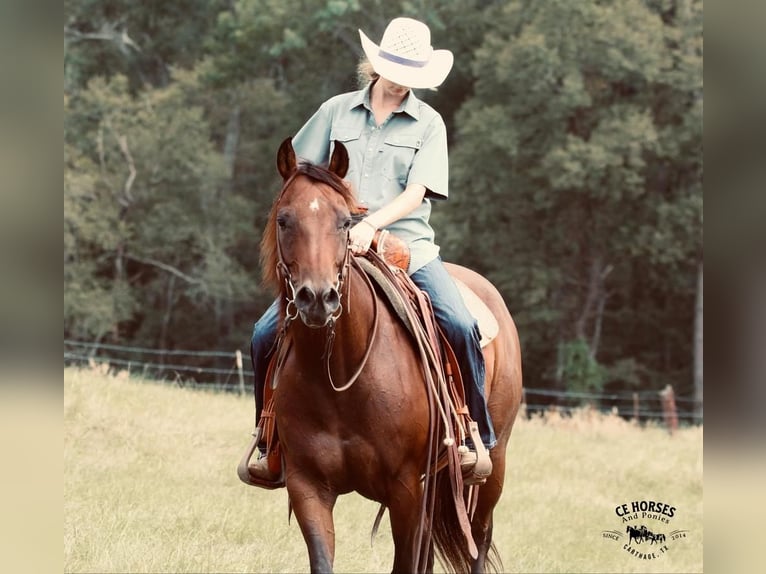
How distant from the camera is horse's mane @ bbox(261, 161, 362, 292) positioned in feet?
14.2

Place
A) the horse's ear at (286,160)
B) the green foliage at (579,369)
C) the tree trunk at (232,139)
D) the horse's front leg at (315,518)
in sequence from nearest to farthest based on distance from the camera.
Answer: the horse's ear at (286,160), the horse's front leg at (315,518), the green foliage at (579,369), the tree trunk at (232,139)

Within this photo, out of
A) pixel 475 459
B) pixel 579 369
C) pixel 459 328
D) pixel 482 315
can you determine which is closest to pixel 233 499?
pixel 482 315

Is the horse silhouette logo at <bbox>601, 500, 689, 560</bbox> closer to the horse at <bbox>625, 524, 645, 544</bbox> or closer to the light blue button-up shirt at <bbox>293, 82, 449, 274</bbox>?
the horse at <bbox>625, 524, 645, 544</bbox>

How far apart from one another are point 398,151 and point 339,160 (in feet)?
2.99

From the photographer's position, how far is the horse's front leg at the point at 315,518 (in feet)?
15.0

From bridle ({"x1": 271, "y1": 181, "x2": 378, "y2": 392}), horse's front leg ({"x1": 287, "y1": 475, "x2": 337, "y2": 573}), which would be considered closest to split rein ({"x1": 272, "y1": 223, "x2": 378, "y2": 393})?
bridle ({"x1": 271, "y1": 181, "x2": 378, "y2": 392})

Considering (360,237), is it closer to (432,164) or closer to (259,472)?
(432,164)

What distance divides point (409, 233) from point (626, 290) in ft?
79.3

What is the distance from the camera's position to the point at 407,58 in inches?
209

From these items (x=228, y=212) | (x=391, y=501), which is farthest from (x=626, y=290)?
(x=391, y=501)

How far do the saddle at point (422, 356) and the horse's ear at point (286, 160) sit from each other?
0.57 m

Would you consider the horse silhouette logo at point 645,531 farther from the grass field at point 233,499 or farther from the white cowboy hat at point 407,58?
the white cowboy hat at point 407,58

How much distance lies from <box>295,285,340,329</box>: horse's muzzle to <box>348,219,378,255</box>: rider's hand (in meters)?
0.73

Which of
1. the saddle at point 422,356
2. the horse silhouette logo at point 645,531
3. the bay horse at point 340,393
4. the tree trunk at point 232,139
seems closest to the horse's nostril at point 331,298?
the bay horse at point 340,393
